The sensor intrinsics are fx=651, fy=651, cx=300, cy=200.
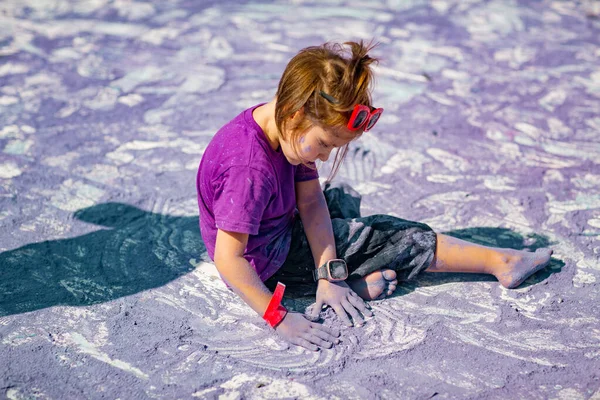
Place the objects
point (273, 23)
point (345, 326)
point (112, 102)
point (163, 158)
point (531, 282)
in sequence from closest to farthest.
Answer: point (345, 326)
point (531, 282)
point (163, 158)
point (112, 102)
point (273, 23)

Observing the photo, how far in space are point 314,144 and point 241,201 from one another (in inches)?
10.9

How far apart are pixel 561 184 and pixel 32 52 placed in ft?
11.0

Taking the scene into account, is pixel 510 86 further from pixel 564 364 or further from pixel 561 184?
pixel 564 364

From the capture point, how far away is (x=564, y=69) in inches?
165

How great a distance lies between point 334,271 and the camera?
223cm

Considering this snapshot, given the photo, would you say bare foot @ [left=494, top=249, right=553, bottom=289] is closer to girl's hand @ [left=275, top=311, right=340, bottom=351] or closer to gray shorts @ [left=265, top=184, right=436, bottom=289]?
gray shorts @ [left=265, top=184, right=436, bottom=289]

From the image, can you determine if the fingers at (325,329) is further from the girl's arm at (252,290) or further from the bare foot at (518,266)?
the bare foot at (518,266)

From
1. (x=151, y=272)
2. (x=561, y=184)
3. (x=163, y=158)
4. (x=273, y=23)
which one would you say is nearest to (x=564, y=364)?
(x=561, y=184)

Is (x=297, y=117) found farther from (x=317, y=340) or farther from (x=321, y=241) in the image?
(x=317, y=340)

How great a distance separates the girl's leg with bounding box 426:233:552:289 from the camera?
2332 mm

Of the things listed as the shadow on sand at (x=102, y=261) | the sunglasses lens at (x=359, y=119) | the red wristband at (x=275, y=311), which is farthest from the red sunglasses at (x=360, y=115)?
the shadow on sand at (x=102, y=261)

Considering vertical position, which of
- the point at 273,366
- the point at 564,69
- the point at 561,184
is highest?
the point at 564,69

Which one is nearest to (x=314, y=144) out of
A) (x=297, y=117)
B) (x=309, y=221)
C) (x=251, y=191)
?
(x=297, y=117)

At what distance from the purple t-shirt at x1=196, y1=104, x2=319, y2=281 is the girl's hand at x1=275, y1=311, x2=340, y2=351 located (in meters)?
0.19
